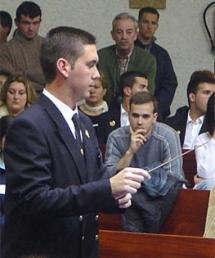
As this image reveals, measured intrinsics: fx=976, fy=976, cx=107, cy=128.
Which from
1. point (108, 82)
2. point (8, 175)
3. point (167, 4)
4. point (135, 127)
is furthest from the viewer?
point (167, 4)

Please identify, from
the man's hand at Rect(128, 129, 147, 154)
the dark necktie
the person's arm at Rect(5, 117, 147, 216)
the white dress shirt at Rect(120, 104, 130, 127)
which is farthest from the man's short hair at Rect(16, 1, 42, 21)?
the person's arm at Rect(5, 117, 147, 216)

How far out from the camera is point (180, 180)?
5590 millimetres

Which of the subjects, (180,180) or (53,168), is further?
(180,180)

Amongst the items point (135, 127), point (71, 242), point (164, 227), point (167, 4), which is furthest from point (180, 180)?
point (167, 4)

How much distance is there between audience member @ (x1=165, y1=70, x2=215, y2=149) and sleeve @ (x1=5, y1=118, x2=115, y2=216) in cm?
375

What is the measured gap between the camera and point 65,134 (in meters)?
3.29

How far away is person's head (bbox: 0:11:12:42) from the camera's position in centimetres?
864

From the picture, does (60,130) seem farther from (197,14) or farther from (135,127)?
(197,14)

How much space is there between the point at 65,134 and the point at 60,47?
0.96ft

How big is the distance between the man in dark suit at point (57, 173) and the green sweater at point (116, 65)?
15.4 ft

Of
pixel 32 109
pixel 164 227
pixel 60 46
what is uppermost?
pixel 60 46

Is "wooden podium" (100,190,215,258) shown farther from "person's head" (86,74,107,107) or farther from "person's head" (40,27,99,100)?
"person's head" (86,74,107,107)

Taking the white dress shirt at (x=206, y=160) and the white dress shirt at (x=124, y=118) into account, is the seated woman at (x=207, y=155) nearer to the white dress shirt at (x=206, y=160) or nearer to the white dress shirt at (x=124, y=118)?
the white dress shirt at (x=206, y=160)

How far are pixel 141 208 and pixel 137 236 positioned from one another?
91 cm
